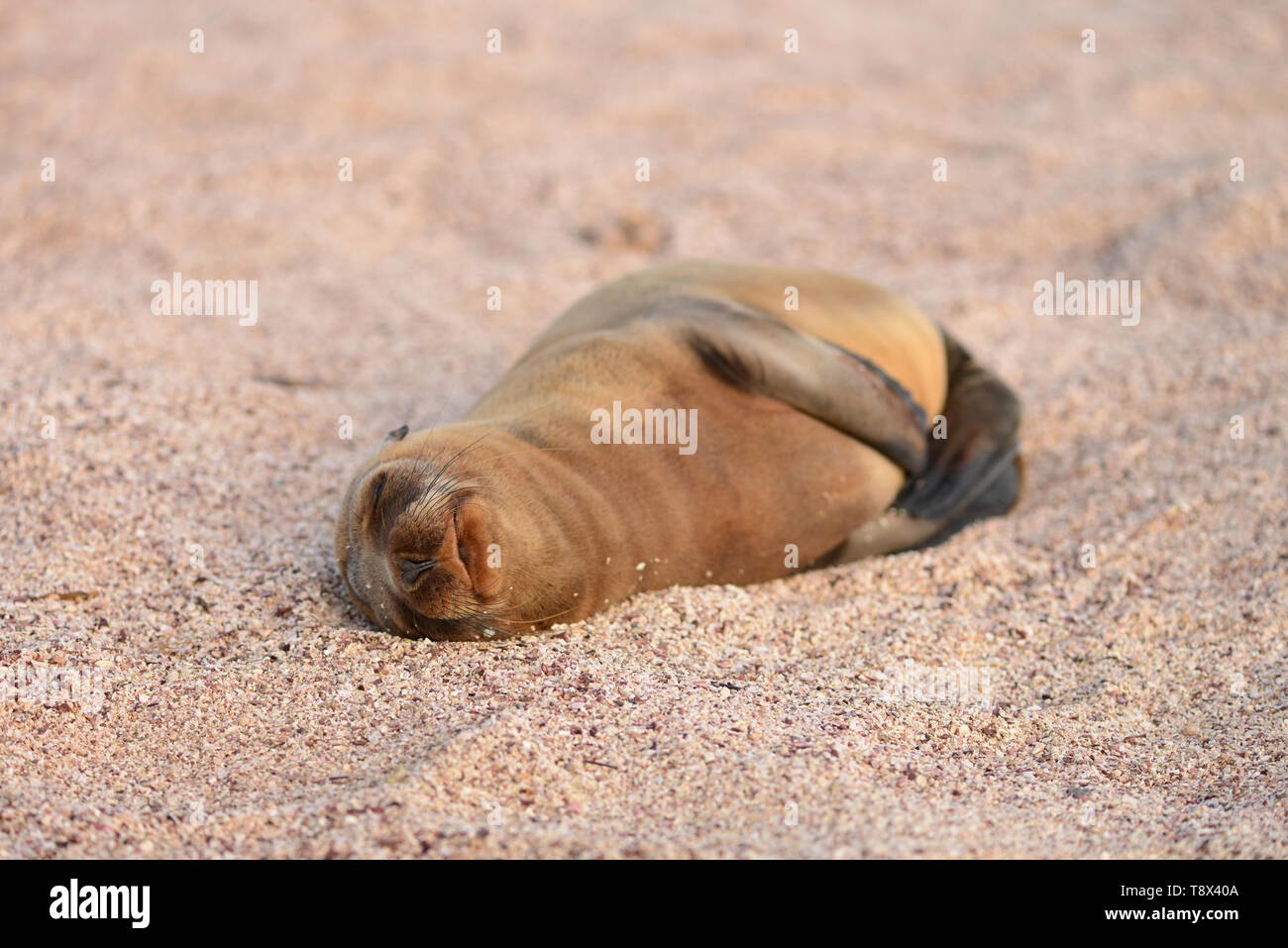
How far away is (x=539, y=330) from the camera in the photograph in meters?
5.50

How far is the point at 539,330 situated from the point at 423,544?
2842 millimetres

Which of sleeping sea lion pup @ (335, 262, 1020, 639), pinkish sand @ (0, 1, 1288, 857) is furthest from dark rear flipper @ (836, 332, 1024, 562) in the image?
pinkish sand @ (0, 1, 1288, 857)

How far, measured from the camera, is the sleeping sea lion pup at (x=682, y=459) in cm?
291

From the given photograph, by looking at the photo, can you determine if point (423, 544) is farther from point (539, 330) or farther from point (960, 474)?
point (539, 330)

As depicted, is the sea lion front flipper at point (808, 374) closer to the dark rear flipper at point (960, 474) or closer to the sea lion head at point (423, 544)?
the dark rear flipper at point (960, 474)

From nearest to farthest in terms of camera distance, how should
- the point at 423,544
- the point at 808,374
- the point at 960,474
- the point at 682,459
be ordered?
1. the point at 423,544
2. the point at 682,459
3. the point at 808,374
4. the point at 960,474

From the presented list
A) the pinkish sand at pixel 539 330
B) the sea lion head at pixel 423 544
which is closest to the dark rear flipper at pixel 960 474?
the pinkish sand at pixel 539 330

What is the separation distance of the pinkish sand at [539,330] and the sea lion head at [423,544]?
10cm

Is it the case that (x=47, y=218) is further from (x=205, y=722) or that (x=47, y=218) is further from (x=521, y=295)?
(x=205, y=722)

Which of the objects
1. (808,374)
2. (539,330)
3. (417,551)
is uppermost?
(539,330)

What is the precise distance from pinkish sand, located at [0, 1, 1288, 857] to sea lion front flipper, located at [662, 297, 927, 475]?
39 centimetres

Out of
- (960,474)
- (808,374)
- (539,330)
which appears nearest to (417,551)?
(808,374)

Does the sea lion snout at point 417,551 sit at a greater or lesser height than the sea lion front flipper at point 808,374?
lesser

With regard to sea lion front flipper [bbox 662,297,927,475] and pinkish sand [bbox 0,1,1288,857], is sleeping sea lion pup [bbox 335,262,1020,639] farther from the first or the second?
pinkish sand [bbox 0,1,1288,857]
